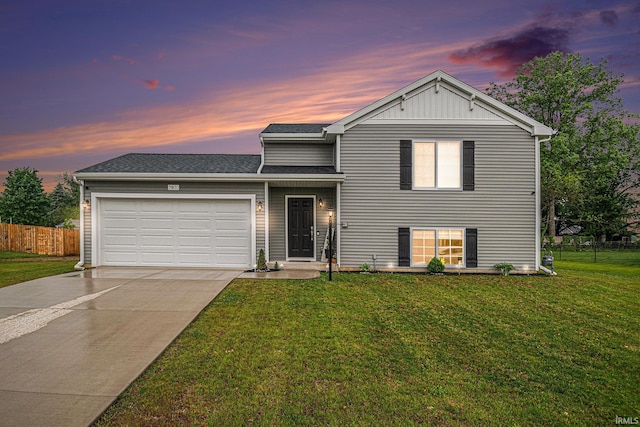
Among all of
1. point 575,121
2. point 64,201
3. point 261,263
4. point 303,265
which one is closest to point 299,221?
point 303,265

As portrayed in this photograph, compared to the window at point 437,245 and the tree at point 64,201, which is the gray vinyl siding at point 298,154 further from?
the tree at point 64,201

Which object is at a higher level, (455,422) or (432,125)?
(432,125)

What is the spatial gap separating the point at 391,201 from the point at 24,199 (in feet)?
128

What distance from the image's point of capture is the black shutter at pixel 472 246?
34.3 feet

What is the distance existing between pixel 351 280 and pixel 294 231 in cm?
338

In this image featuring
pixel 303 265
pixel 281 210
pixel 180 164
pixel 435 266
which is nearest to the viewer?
pixel 435 266

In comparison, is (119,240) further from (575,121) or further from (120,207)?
(575,121)

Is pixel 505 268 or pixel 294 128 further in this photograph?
pixel 294 128

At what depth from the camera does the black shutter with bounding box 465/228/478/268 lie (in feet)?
34.3

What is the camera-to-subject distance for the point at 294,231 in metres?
11.7

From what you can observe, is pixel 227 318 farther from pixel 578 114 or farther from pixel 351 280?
pixel 578 114

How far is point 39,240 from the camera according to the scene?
16406 mm

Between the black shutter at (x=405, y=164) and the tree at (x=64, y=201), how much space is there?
39643mm

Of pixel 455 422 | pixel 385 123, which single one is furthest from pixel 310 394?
pixel 385 123
